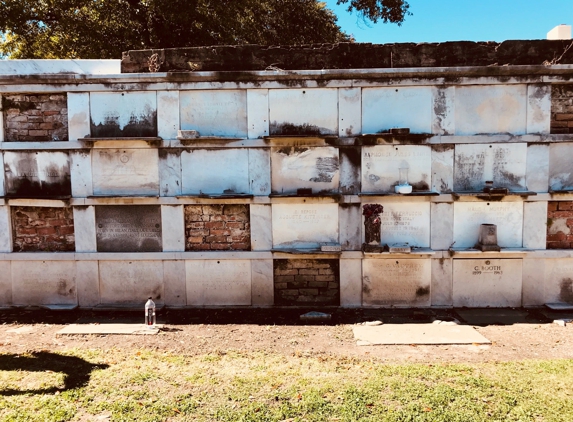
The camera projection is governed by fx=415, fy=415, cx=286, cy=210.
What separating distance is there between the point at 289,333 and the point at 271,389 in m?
1.68

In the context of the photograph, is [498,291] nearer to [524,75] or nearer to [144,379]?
[524,75]

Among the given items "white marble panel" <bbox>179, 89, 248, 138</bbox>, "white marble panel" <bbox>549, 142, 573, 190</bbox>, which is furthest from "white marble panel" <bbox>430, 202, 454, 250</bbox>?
"white marble panel" <bbox>179, 89, 248, 138</bbox>

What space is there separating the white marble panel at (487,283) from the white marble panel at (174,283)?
4428 millimetres

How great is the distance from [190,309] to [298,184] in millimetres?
2710

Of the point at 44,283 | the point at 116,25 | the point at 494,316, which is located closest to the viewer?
the point at 494,316

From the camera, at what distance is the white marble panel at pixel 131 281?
22.5ft

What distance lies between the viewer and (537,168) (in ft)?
21.5

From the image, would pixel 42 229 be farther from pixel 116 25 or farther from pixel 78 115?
pixel 116 25

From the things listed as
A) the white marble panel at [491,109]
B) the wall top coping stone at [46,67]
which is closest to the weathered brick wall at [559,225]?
the white marble panel at [491,109]

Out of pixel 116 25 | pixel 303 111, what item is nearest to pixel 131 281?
pixel 303 111

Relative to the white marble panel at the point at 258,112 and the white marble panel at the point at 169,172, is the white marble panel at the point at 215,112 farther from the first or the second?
the white marble panel at the point at 169,172

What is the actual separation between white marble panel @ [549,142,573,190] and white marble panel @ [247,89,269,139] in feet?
14.9

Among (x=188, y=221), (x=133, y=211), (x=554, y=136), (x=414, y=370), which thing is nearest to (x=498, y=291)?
(x=554, y=136)

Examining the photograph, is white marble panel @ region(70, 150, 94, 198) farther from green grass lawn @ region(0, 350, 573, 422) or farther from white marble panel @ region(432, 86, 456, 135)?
white marble panel @ region(432, 86, 456, 135)
